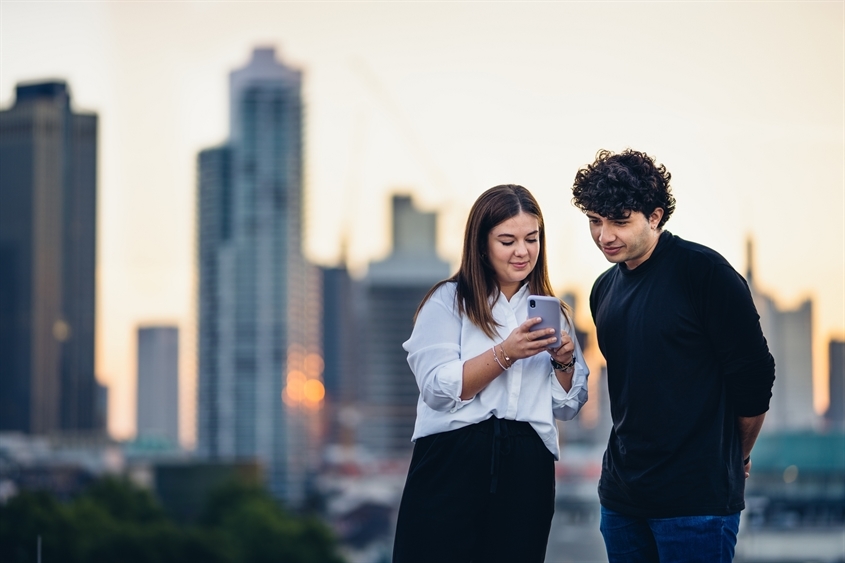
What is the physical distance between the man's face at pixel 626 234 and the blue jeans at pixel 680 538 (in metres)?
0.87

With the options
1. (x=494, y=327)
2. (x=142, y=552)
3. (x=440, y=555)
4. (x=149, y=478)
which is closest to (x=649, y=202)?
(x=494, y=327)

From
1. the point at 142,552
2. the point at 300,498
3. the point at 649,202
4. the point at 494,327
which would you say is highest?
the point at 649,202

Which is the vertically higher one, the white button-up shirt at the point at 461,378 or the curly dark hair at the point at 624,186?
the curly dark hair at the point at 624,186

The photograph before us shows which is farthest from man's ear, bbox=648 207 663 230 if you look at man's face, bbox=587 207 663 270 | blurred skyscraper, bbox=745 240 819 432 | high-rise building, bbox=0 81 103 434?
high-rise building, bbox=0 81 103 434

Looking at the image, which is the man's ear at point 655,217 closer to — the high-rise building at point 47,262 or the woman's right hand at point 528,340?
the woman's right hand at point 528,340

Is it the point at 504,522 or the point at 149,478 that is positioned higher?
the point at 504,522

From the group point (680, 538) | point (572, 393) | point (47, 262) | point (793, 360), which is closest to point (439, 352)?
point (572, 393)

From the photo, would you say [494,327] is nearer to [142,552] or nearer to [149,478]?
[142,552]

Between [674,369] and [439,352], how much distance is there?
2.50 ft

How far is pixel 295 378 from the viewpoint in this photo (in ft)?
617

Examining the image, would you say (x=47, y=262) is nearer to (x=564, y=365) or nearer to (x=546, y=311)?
(x=564, y=365)

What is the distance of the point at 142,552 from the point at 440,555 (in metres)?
42.4

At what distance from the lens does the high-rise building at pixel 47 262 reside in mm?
151750

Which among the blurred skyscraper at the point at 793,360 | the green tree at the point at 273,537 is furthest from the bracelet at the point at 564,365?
the blurred skyscraper at the point at 793,360
